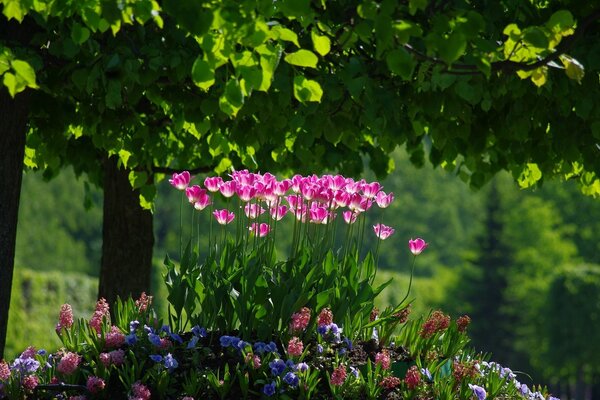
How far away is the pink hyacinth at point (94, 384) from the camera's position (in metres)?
6.31

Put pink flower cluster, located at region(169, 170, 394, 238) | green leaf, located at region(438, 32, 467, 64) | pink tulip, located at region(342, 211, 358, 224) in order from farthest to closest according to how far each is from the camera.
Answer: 1. pink tulip, located at region(342, 211, 358, 224)
2. pink flower cluster, located at region(169, 170, 394, 238)
3. green leaf, located at region(438, 32, 467, 64)

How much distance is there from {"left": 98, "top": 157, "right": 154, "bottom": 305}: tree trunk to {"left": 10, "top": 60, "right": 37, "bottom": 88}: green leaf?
403 centimetres

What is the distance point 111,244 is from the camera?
9750 millimetres

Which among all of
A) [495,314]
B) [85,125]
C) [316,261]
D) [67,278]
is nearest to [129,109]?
[85,125]

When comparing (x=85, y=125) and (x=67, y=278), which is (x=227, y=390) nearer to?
(x=85, y=125)

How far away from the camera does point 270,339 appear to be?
677cm

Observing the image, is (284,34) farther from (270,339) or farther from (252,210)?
(252,210)

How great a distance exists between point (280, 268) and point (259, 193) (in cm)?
53

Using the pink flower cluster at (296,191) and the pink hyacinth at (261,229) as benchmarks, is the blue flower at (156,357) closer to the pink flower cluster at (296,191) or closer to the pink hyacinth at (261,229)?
the pink flower cluster at (296,191)

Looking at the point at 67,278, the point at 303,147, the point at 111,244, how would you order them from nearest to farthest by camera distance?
the point at 303,147, the point at 111,244, the point at 67,278

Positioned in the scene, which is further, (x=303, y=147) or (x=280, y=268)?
(x=303, y=147)

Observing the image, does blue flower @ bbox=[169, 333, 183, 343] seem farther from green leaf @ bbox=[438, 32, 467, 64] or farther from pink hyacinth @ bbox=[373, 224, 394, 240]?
green leaf @ bbox=[438, 32, 467, 64]

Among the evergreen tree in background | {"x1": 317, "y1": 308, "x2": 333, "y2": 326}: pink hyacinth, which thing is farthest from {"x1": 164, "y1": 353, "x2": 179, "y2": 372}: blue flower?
the evergreen tree in background

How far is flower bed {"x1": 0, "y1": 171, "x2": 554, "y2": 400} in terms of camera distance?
642 centimetres
